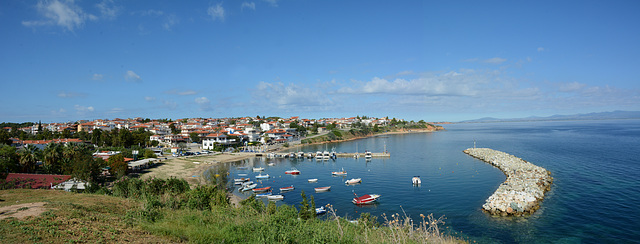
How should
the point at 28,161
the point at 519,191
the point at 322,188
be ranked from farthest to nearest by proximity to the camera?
the point at 322,188, the point at 28,161, the point at 519,191

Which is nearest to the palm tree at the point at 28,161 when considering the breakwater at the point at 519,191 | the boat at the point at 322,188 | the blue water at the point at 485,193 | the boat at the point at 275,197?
the blue water at the point at 485,193

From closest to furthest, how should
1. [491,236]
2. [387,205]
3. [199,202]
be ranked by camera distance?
[199,202]
[491,236]
[387,205]

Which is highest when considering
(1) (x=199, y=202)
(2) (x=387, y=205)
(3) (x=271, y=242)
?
(3) (x=271, y=242)

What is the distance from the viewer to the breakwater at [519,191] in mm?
21859

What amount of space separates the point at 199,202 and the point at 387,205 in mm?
15497

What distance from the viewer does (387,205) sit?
2556 centimetres

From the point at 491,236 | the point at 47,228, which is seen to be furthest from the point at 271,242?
the point at 491,236

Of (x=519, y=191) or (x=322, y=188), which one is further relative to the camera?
(x=322, y=188)

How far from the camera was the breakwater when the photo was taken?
21.9 metres

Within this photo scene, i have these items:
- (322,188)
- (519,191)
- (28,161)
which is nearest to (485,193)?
(519,191)

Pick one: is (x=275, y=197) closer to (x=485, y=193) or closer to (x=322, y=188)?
(x=322, y=188)

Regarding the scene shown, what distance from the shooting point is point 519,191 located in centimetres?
2517

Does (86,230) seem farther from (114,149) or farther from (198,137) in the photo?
(198,137)

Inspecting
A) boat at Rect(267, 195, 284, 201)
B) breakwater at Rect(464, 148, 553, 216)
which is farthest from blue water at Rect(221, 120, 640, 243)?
breakwater at Rect(464, 148, 553, 216)
